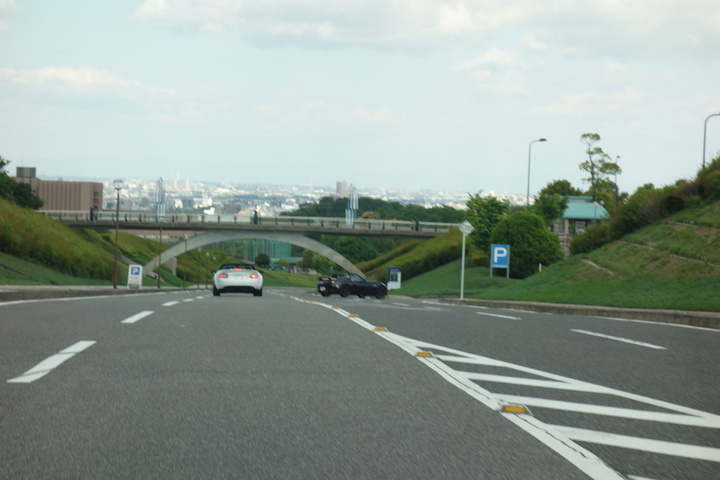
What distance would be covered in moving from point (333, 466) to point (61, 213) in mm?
100026

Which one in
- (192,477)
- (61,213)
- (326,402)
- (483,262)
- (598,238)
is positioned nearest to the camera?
(192,477)

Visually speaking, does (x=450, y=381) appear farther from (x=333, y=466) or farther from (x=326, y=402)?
(x=333, y=466)

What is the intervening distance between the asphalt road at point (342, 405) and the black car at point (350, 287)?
139 ft

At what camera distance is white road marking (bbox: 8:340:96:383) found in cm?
744

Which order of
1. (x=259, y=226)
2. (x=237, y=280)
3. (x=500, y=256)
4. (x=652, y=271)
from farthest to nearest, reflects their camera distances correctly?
(x=259, y=226) → (x=500, y=256) → (x=237, y=280) → (x=652, y=271)

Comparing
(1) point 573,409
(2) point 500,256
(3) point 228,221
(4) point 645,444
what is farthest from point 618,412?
(3) point 228,221

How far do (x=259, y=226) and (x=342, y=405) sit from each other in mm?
91054

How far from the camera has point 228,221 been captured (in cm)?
9994

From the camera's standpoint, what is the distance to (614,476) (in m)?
4.90

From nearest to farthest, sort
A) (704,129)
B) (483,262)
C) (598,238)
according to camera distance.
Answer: (598,238) → (704,129) → (483,262)

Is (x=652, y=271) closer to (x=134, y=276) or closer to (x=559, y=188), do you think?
(x=134, y=276)

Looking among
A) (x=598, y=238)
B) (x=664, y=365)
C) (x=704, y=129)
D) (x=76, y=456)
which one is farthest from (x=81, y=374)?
(x=704, y=129)

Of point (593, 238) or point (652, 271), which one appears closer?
point (652, 271)

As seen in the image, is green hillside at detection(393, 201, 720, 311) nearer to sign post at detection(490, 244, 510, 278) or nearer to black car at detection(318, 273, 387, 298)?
sign post at detection(490, 244, 510, 278)
